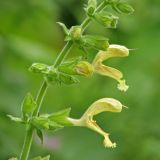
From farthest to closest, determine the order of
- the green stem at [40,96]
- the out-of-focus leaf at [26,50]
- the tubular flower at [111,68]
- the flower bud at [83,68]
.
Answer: the out-of-focus leaf at [26,50]
the tubular flower at [111,68]
the flower bud at [83,68]
the green stem at [40,96]

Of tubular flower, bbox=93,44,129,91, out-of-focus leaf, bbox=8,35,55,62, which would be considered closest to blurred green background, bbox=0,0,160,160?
out-of-focus leaf, bbox=8,35,55,62

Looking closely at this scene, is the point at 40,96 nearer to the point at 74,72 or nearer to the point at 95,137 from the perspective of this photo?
the point at 74,72

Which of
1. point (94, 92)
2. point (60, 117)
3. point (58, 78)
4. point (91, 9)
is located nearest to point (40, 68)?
point (58, 78)

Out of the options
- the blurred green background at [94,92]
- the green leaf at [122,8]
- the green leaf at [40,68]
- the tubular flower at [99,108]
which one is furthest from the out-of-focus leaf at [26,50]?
the green leaf at [122,8]

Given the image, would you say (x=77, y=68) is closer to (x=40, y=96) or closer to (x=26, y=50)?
(x=40, y=96)

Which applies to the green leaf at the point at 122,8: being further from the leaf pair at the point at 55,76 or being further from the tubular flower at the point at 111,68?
the leaf pair at the point at 55,76
